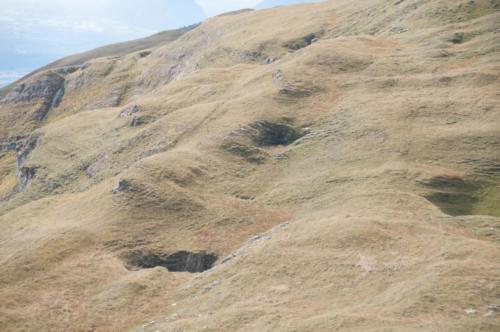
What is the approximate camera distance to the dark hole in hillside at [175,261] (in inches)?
2167

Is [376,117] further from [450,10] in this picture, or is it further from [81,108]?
[81,108]

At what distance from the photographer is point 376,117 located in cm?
7412

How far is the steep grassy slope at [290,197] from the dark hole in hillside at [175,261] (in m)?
0.15

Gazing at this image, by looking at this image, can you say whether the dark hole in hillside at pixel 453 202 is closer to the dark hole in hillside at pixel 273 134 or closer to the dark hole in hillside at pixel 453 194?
the dark hole in hillside at pixel 453 194

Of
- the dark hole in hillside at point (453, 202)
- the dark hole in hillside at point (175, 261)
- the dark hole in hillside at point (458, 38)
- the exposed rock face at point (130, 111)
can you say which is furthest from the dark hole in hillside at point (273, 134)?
the dark hole in hillside at point (458, 38)

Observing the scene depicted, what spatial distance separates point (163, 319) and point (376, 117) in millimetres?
43806

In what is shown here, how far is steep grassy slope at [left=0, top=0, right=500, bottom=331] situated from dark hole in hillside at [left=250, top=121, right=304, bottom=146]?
0.35 metres

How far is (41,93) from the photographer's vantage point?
18962 centimetres

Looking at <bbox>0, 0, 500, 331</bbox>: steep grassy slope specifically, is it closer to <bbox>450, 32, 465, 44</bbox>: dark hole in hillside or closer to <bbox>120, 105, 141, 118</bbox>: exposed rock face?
<bbox>120, 105, 141, 118</bbox>: exposed rock face

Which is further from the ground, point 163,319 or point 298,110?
point 298,110

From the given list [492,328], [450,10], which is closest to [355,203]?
[492,328]

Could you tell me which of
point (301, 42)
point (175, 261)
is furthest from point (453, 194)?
point (301, 42)

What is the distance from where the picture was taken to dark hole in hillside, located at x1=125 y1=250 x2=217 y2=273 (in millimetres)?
55031

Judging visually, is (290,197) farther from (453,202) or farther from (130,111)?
(130,111)
